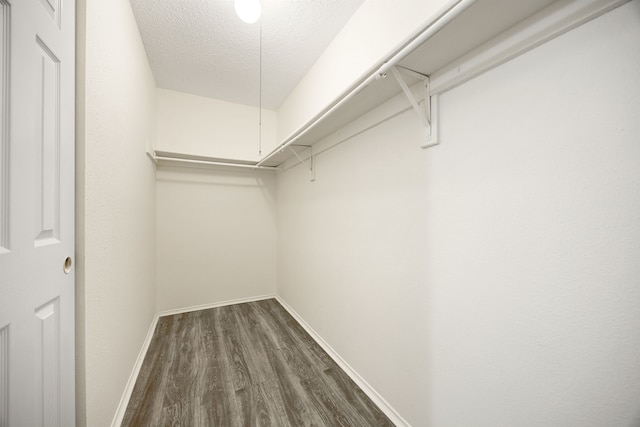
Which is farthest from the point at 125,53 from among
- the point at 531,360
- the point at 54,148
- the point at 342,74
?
the point at 531,360

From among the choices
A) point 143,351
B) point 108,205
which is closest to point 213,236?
point 143,351

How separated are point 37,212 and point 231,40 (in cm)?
187

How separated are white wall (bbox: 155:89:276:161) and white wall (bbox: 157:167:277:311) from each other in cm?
27

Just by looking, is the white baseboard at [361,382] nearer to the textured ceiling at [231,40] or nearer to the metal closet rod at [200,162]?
the metal closet rod at [200,162]

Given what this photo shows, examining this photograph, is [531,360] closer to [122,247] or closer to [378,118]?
[378,118]

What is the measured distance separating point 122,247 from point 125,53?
4.07 feet

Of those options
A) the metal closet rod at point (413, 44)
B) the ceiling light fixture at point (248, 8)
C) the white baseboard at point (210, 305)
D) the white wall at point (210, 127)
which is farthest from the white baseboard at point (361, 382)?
the ceiling light fixture at point (248, 8)

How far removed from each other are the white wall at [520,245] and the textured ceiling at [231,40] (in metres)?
1.07

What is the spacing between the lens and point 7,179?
582 millimetres

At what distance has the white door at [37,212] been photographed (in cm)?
58

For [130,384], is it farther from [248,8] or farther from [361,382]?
[248,8]

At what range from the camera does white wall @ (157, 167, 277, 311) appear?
2.65 m

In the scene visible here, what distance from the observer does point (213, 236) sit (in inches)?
113

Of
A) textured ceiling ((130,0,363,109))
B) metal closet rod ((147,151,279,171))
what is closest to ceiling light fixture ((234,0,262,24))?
textured ceiling ((130,0,363,109))
